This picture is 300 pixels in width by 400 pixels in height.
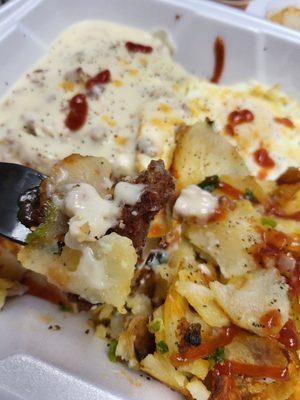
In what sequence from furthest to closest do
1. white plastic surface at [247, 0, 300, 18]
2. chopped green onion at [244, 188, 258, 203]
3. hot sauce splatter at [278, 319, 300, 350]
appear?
white plastic surface at [247, 0, 300, 18], chopped green onion at [244, 188, 258, 203], hot sauce splatter at [278, 319, 300, 350]

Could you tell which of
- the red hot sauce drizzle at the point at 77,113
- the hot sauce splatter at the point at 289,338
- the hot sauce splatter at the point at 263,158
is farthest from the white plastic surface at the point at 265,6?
the hot sauce splatter at the point at 289,338

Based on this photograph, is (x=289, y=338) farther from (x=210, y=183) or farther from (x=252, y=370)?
(x=210, y=183)

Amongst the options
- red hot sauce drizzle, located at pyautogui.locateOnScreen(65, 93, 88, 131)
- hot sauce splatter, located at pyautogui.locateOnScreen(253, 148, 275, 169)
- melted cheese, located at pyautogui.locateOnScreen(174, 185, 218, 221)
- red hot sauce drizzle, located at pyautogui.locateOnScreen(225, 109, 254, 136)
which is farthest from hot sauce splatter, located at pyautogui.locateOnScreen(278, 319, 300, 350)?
red hot sauce drizzle, located at pyautogui.locateOnScreen(65, 93, 88, 131)

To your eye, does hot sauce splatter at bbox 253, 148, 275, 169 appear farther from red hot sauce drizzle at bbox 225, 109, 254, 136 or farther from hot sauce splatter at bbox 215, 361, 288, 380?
hot sauce splatter at bbox 215, 361, 288, 380

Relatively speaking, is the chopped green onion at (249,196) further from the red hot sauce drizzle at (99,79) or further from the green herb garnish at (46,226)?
the red hot sauce drizzle at (99,79)

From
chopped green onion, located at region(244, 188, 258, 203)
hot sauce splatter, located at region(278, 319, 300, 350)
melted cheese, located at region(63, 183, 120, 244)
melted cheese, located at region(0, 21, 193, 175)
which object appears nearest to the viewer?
melted cheese, located at region(63, 183, 120, 244)

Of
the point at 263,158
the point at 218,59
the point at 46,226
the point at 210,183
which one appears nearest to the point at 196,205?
the point at 210,183
